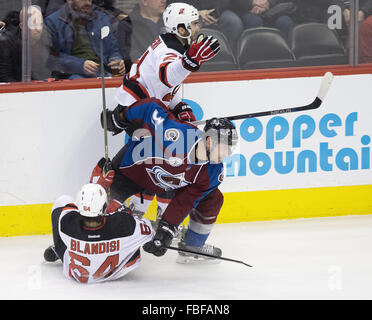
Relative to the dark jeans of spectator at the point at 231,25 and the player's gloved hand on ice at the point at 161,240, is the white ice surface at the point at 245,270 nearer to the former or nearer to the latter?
the player's gloved hand on ice at the point at 161,240

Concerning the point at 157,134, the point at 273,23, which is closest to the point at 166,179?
the point at 157,134

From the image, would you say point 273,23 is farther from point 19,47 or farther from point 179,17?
point 19,47

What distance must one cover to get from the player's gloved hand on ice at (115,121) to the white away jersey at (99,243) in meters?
0.69

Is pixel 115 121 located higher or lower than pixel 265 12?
lower

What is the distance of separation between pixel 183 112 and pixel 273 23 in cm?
94

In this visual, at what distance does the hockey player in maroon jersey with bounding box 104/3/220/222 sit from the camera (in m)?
4.52

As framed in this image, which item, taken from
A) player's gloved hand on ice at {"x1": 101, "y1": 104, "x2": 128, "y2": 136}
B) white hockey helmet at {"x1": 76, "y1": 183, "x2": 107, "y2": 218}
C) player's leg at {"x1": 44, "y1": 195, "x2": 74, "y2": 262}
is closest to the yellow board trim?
player's gloved hand on ice at {"x1": 101, "y1": 104, "x2": 128, "y2": 136}

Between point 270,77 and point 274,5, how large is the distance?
45 cm

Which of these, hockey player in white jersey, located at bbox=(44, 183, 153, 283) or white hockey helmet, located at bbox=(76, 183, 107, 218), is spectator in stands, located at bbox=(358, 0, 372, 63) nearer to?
hockey player in white jersey, located at bbox=(44, 183, 153, 283)

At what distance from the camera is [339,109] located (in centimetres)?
536

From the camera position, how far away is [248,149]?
5.24 m

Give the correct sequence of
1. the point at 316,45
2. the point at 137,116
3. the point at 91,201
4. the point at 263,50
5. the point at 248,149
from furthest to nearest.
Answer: the point at 316,45, the point at 263,50, the point at 248,149, the point at 137,116, the point at 91,201

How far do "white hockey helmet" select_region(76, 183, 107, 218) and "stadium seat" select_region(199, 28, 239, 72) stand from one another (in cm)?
151

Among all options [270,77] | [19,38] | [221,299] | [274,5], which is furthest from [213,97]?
[221,299]
